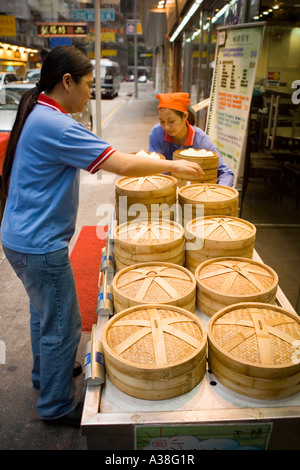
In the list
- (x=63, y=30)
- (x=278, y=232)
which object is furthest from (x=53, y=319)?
(x=63, y=30)

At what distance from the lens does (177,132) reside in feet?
10.7

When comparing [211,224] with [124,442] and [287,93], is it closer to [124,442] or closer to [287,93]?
[124,442]

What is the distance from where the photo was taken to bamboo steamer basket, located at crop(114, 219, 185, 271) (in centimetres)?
213

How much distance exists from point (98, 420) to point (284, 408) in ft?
2.41

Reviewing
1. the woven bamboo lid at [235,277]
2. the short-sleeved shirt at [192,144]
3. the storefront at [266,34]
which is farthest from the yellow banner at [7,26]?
the woven bamboo lid at [235,277]

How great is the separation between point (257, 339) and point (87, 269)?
344 centimetres

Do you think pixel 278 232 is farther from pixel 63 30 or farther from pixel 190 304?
pixel 63 30

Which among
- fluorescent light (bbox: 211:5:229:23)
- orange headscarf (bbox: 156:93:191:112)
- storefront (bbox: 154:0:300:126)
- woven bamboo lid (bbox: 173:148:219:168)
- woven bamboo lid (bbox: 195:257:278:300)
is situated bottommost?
woven bamboo lid (bbox: 195:257:278:300)

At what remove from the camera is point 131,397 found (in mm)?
1534

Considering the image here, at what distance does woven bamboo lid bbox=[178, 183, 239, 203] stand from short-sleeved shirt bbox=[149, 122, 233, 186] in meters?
0.38

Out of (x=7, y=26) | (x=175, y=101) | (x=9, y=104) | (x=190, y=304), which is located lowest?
(x=190, y=304)

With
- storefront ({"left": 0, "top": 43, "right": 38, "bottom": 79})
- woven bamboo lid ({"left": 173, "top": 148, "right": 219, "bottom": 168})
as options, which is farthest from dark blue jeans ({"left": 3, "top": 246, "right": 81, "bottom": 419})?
storefront ({"left": 0, "top": 43, "right": 38, "bottom": 79})

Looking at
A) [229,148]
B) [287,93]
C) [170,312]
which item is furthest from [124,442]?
[287,93]

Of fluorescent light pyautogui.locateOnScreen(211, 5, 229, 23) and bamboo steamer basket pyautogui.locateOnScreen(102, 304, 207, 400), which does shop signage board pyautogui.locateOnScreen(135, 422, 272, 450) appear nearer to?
bamboo steamer basket pyautogui.locateOnScreen(102, 304, 207, 400)
